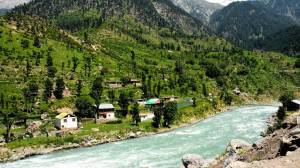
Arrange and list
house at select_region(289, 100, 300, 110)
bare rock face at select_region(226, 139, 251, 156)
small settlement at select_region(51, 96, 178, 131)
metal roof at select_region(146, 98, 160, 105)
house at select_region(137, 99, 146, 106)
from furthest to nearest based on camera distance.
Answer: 1. house at select_region(137, 99, 146, 106)
2. metal roof at select_region(146, 98, 160, 105)
3. house at select_region(289, 100, 300, 110)
4. small settlement at select_region(51, 96, 178, 131)
5. bare rock face at select_region(226, 139, 251, 156)

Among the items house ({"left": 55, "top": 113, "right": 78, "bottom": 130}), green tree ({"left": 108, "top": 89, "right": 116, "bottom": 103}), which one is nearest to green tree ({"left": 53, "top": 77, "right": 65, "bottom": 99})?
green tree ({"left": 108, "top": 89, "right": 116, "bottom": 103})

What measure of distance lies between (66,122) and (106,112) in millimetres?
17034

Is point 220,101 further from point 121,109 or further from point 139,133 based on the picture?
point 139,133

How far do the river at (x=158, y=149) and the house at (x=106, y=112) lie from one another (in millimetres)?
22067

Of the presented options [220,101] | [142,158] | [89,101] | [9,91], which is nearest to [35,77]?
[9,91]

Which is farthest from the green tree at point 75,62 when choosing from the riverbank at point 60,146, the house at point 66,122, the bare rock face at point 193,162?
the bare rock face at point 193,162

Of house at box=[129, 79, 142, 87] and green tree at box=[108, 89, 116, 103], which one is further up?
house at box=[129, 79, 142, 87]

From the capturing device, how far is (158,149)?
89250 mm

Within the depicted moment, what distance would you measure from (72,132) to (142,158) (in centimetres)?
3277

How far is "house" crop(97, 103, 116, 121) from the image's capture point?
127037mm

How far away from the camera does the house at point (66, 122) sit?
11288cm

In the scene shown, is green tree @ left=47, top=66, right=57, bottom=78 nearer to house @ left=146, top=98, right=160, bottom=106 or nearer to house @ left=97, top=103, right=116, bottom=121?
house @ left=97, top=103, right=116, bottom=121

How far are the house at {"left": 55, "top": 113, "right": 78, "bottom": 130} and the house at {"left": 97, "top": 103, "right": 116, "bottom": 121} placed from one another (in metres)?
12.6

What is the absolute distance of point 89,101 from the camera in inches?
5157
